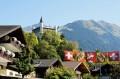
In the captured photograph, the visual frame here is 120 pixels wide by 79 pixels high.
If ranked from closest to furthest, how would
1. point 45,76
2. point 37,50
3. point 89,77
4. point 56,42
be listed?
point 45,76 < point 89,77 < point 37,50 < point 56,42

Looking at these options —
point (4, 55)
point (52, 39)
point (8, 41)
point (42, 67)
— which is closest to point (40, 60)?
point (42, 67)

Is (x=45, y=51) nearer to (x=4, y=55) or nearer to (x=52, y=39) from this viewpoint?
(x=52, y=39)

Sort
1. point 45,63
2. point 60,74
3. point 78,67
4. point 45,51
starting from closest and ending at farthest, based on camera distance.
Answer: point 60,74, point 45,63, point 78,67, point 45,51

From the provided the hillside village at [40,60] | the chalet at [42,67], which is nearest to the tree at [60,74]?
the hillside village at [40,60]

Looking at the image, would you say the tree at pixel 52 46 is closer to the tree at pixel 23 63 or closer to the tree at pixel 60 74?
the tree at pixel 60 74

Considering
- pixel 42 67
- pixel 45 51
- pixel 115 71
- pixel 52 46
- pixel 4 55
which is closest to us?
pixel 4 55

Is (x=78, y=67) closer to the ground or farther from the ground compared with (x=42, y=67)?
farther from the ground

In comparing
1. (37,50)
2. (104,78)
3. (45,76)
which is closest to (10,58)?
(45,76)

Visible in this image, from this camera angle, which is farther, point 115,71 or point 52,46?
point 52,46

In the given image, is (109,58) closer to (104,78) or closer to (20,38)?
(104,78)

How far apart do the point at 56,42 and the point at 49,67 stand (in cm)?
7625

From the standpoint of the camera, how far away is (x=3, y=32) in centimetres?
3525

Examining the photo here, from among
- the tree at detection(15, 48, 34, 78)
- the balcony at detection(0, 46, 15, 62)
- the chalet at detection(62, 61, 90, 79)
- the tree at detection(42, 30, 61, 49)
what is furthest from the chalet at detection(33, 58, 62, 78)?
the tree at detection(42, 30, 61, 49)

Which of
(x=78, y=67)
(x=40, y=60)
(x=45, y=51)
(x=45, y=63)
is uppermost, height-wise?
(x=45, y=51)
